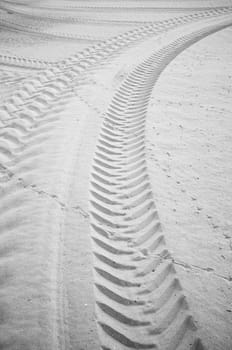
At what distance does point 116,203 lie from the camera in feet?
9.52

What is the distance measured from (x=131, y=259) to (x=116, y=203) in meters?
0.68

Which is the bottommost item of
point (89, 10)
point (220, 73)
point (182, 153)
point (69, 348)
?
point (69, 348)

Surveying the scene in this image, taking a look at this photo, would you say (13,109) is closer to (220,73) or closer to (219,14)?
(220,73)

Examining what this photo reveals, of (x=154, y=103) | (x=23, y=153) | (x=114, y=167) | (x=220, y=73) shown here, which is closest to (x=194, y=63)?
(x=220, y=73)

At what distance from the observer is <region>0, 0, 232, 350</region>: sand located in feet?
6.54

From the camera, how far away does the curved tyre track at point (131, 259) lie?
6.43 ft

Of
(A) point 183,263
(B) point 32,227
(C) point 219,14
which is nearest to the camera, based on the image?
(A) point 183,263

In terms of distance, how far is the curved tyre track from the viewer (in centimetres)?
196

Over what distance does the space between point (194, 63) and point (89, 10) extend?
6323 millimetres

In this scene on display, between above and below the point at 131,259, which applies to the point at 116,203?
above

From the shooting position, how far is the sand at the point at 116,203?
1992 millimetres

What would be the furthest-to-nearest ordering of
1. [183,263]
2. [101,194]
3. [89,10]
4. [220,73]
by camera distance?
[89,10] < [220,73] < [101,194] < [183,263]

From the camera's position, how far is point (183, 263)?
234cm

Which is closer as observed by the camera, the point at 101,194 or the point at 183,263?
the point at 183,263
